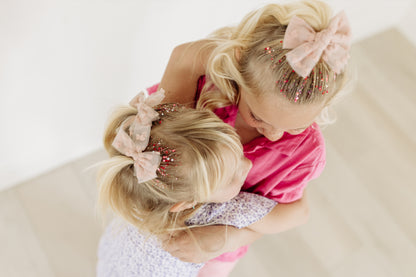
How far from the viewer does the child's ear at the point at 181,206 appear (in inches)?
29.1

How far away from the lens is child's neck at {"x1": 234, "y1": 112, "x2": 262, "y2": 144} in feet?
3.06

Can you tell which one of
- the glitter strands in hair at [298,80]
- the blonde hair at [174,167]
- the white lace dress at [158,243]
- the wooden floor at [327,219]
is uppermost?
the glitter strands in hair at [298,80]

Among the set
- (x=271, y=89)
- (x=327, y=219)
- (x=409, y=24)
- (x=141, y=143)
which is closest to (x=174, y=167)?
(x=141, y=143)

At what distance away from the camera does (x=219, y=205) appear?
2.78ft

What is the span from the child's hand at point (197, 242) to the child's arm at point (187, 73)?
0.99ft

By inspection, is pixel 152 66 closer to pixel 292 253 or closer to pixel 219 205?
pixel 219 205

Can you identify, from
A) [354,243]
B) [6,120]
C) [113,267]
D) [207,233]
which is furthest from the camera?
[354,243]

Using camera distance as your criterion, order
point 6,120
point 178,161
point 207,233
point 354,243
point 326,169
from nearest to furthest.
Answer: point 178,161 → point 207,233 → point 6,120 → point 354,243 → point 326,169

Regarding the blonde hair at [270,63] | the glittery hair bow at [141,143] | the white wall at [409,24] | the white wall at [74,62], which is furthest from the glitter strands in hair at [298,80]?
the white wall at [409,24]

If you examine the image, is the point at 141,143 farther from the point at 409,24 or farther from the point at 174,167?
the point at 409,24

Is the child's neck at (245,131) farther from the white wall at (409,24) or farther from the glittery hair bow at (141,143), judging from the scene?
the white wall at (409,24)

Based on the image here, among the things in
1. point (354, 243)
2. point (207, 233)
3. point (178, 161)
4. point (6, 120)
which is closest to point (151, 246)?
point (207, 233)

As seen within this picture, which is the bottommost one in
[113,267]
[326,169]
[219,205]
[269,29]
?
[326,169]

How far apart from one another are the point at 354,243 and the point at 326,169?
30 cm
